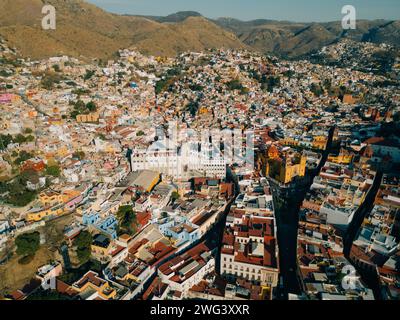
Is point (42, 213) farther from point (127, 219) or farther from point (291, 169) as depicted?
point (291, 169)

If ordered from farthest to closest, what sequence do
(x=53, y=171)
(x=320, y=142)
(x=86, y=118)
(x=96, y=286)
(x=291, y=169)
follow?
(x=86, y=118)
(x=320, y=142)
(x=291, y=169)
(x=53, y=171)
(x=96, y=286)

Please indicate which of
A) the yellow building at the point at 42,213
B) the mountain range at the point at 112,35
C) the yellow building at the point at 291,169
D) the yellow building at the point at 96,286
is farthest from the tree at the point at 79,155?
the mountain range at the point at 112,35

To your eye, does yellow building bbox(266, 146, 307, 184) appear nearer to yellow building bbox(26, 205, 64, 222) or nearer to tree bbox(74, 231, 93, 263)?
tree bbox(74, 231, 93, 263)

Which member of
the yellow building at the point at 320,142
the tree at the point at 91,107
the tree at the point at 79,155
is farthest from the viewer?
the tree at the point at 91,107

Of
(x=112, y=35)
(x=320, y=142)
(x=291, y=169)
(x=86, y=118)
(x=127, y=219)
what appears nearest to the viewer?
(x=127, y=219)

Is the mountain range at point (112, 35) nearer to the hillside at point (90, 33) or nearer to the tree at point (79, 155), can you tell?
the hillside at point (90, 33)

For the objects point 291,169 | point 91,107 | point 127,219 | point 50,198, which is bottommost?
point 127,219

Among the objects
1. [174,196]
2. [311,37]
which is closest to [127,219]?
[174,196]

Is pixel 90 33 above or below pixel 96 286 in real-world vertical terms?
above
